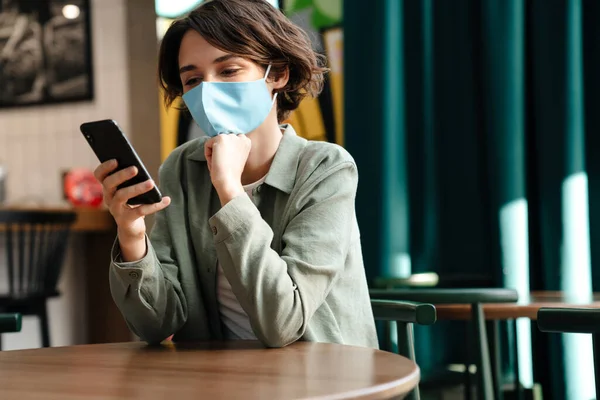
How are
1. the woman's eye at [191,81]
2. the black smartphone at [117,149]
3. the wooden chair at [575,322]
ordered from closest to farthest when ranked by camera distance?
the wooden chair at [575,322]
the black smartphone at [117,149]
the woman's eye at [191,81]

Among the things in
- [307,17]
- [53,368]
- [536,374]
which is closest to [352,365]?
[53,368]

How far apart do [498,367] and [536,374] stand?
0.71 metres

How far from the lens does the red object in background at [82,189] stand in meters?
4.64

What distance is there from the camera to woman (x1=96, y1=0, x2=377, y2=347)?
119 cm

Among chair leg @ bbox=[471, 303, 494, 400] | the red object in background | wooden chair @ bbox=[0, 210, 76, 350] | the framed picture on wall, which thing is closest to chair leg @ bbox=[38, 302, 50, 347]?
wooden chair @ bbox=[0, 210, 76, 350]

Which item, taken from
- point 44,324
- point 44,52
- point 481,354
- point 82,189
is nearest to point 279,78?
point 481,354

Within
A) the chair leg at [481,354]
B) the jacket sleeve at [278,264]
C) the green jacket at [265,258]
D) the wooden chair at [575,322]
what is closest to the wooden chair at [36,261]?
the green jacket at [265,258]

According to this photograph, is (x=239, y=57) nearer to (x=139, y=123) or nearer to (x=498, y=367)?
(x=498, y=367)

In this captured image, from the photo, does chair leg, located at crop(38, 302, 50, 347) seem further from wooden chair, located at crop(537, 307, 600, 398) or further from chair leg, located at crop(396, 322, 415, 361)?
wooden chair, located at crop(537, 307, 600, 398)

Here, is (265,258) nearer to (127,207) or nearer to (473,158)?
(127,207)

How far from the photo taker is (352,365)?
977mm

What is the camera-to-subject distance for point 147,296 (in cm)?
131

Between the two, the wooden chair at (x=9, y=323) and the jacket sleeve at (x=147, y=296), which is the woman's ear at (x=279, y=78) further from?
the wooden chair at (x=9, y=323)

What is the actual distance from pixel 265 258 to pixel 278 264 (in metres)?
0.02
